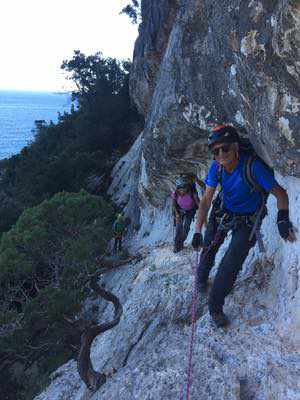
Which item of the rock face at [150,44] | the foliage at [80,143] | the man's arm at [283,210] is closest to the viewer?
the man's arm at [283,210]

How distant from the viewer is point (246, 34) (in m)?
5.14

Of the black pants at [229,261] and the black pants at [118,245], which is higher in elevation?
the black pants at [229,261]

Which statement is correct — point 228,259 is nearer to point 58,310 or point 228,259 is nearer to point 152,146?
point 152,146

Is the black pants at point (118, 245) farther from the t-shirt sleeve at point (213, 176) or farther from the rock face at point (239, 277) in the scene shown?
the t-shirt sleeve at point (213, 176)

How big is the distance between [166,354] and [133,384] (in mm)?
573

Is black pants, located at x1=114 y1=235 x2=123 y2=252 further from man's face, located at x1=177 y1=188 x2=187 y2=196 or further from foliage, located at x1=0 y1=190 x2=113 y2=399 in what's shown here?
man's face, located at x1=177 y1=188 x2=187 y2=196

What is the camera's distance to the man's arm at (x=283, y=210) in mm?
4598

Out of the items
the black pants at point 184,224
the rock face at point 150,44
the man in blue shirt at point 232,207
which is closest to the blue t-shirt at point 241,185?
the man in blue shirt at point 232,207

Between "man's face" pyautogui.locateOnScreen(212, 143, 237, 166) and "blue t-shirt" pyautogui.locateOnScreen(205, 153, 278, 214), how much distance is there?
5.8 inches

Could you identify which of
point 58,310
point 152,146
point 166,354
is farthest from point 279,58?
point 58,310

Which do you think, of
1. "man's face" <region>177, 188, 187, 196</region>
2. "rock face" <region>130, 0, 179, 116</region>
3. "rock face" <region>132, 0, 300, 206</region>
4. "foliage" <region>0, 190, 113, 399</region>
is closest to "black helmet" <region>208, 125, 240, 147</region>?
"rock face" <region>132, 0, 300, 206</region>

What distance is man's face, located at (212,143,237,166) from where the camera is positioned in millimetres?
4707

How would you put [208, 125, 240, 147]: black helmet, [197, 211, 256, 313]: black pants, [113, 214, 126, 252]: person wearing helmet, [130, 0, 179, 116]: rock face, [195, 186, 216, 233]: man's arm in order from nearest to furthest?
[208, 125, 240, 147]: black helmet < [197, 211, 256, 313]: black pants < [195, 186, 216, 233]: man's arm < [130, 0, 179, 116]: rock face < [113, 214, 126, 252]: person wearing helmet

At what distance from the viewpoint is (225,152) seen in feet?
15.5
